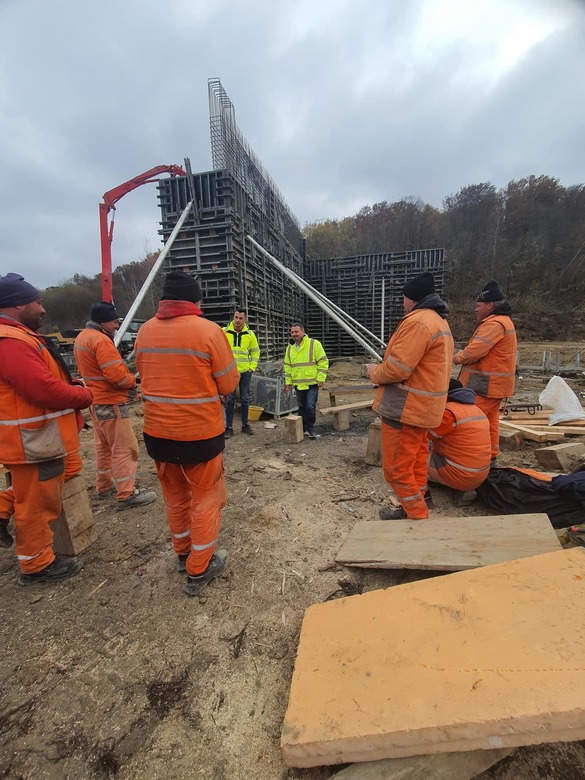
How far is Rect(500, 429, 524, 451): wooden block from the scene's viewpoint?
5.13 metres

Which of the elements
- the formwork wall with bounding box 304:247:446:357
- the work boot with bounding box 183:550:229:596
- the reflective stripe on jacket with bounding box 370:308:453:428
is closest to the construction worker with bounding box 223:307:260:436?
the work boot with bounding box 183:550:229:596

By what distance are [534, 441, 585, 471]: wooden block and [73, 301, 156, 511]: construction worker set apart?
4.65 metres

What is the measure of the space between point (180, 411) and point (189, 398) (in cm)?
10

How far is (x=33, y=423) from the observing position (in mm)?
2295

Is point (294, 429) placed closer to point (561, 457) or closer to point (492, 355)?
point (492, 355)

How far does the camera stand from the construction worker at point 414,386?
2.73 meters

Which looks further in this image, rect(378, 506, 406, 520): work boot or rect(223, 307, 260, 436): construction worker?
rect(223, 307, 260, 436): construction worker

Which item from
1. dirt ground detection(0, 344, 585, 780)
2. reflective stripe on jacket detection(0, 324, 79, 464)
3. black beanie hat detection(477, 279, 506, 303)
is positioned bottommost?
dirt ground detection(0, 344, 585, 780)

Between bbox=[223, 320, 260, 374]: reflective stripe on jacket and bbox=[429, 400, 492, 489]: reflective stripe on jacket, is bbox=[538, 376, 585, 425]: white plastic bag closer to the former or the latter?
bbox=[429, 400, 492, 489]: reflective stripe on jacket

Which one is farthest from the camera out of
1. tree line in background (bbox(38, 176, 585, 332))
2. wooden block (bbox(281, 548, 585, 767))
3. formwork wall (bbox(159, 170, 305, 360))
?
tree line in background (bbox(38, 176, 585, 332))

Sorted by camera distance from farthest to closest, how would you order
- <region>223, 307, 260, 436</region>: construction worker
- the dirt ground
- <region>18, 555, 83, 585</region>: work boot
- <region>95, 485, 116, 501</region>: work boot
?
<region>223, 307, 260, 436</region>: construction worker < <region>95, 485, 116, 501</region>: work boot < <region>18, 555, 83, 585</region>: work boot < the dirt ground

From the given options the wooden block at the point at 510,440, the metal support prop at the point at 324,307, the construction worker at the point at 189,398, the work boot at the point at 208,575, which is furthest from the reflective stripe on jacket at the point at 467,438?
the metal support prop at the point at 324,307

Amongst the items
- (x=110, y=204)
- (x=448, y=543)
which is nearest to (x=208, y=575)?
(x=448, y=543)

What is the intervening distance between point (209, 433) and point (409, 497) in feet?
5.88
